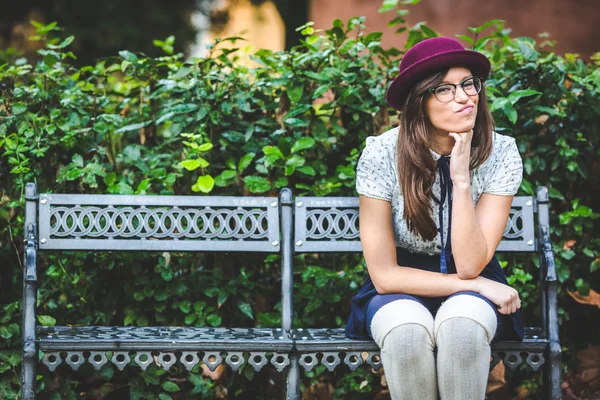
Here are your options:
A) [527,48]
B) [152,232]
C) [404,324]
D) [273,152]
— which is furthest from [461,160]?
[152,232]

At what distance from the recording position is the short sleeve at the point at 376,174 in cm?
319

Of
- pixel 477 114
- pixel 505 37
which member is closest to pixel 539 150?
pixel 505 37

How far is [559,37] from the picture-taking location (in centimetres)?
654

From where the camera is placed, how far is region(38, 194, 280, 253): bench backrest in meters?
3.62

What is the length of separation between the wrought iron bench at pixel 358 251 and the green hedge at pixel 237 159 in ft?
0.94

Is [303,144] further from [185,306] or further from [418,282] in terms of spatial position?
[418,282]

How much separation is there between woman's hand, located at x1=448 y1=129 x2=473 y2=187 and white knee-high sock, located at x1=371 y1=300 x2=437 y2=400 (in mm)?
578

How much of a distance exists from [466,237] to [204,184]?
4.86ft

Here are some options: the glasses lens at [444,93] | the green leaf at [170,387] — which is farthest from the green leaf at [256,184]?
the glasses lens at [444,93]

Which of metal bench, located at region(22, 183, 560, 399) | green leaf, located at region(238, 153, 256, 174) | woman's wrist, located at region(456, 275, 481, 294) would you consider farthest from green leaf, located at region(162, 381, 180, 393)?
woman's wrist, located at region(456, 275, 481, 294)

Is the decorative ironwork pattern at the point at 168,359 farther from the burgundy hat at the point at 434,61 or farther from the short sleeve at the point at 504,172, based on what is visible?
the burgundy hat at the point at 434,61

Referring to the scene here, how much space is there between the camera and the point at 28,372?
3.17 m

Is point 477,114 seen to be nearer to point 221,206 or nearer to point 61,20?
point 221,206

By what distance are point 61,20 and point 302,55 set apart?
30.3 ft
